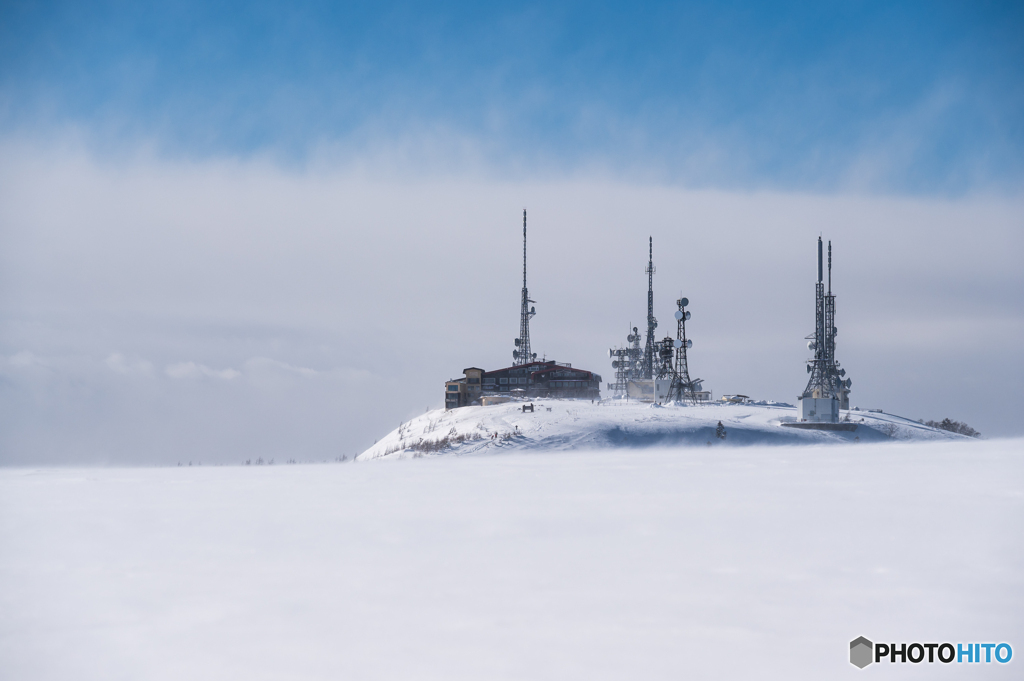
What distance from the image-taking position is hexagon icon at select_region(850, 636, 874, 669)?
5.64m

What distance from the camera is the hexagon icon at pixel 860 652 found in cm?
564

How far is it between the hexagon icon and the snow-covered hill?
2930 cm

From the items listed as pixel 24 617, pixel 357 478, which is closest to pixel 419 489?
pixel 357 478

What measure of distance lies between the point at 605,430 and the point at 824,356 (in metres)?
37.3

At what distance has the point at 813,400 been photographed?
Answer: 157 feet

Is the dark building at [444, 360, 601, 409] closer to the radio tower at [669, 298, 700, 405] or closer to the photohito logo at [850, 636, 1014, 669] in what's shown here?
the radio tower at [669, 298, 700, 405]

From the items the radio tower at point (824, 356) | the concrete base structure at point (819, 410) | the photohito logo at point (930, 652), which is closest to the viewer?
the photohito logo at point (930, 652)

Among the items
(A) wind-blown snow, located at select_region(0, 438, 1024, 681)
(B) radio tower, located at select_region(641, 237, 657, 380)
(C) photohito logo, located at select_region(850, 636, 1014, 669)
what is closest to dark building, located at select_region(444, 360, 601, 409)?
(B) radio tower, located at select_region(641, 237, 657, 380)

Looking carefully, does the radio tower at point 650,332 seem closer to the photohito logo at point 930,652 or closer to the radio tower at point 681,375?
the radio tower at point 681,375

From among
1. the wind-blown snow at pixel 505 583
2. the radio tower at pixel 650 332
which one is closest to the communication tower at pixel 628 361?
the radio tower at pixel 650 332

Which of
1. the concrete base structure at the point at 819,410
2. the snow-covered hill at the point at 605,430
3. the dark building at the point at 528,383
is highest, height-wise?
the dark building at the point at 528,383

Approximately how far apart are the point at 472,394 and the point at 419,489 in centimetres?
5984

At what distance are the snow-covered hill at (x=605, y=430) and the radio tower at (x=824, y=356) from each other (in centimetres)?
1059

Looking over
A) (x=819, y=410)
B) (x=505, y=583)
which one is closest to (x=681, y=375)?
(x=819, y=410)
